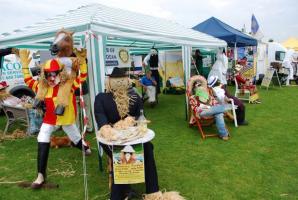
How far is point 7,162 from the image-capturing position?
5.36m

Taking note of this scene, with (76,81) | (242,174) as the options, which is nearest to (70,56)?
(76,81)

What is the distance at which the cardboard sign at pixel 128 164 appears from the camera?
10.7 ft

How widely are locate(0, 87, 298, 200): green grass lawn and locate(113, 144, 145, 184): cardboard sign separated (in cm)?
76

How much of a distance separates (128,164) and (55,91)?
5.45ft

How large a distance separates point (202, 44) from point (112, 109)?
173 inches

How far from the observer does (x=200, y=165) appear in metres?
4.88

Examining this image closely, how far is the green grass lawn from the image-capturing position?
4020 mm

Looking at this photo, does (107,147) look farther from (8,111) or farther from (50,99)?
(8,111)

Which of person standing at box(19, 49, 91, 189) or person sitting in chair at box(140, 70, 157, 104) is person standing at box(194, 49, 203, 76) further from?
person standing at box(19, 49, 91, 189)

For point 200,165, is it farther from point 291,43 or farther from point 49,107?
point 291,43

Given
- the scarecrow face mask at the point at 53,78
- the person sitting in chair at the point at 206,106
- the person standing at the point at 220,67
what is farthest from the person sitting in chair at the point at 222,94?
the person standing at the point at 220,67

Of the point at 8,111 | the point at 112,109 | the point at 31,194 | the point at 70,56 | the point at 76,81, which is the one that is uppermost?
the point at 70,56

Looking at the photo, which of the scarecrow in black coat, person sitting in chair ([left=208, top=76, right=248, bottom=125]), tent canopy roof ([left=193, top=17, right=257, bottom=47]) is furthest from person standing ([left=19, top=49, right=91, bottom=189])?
tent canopy roof ([left=193, top=17, right=257, bottom=47])

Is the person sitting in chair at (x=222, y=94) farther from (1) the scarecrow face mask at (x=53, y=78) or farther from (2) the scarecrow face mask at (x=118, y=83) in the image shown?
(1) the scarecrow face mask at (x=53, y=78)
